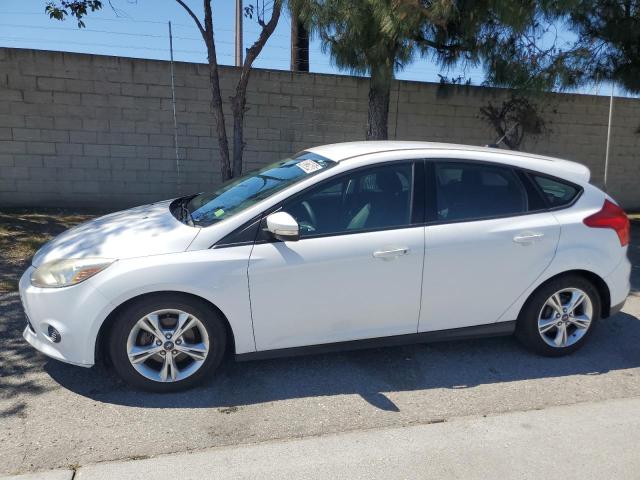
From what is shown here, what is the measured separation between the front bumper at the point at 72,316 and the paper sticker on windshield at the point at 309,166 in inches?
63.5

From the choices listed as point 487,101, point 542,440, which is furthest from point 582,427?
point 487,101

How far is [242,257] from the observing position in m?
3.60

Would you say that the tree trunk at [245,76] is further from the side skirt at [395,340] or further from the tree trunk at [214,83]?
the side skirt at [395,340]

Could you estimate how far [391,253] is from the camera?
3.79 m

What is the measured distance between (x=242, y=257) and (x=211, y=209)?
719 millimetres

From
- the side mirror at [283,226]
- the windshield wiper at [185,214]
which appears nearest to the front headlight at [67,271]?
the windshield wiper at [185,214]

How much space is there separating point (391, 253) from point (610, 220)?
6.00 feet

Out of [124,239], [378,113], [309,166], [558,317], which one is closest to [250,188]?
[309,166]

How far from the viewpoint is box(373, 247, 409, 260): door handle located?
3.78 metres

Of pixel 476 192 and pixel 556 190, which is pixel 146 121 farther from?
pixel 556 190

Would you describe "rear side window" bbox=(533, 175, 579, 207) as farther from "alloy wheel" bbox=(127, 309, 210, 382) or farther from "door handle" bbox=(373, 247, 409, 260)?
"alloy wheel" bbox=(127, 309, 210, 382)

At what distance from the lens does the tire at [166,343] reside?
3.53 metres

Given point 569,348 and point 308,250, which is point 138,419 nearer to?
point 308,250

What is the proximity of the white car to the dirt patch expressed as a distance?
252cm
